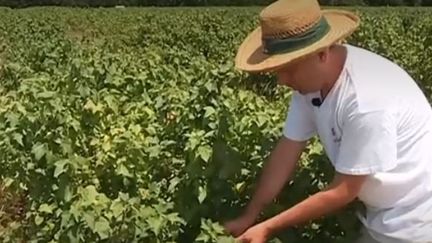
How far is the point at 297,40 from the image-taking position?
2.80m

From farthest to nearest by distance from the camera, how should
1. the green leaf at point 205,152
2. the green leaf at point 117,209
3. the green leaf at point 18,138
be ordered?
1. the green leaf at point 18,138
2. the green leaf at point 205,152
3. the green leaf at point 117,209

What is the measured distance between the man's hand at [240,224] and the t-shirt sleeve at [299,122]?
0.28m

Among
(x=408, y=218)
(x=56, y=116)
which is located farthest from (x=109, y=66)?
(x=408, y=218)

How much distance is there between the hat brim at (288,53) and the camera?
9.06 feet

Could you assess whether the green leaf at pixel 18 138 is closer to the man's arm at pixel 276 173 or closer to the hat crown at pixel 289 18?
the man's arm at pixel 276 173

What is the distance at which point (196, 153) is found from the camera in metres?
3.32

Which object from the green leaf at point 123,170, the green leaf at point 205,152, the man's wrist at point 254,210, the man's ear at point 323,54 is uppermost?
the man's ear at point 323,54

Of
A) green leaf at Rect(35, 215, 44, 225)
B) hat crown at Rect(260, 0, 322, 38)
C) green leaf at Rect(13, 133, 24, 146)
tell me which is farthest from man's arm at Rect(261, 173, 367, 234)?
green leaf at Rect(13, 133, 24, 146)

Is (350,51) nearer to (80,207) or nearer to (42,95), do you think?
(80,207)

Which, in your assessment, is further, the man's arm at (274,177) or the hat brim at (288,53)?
the man's arm at (274,177)

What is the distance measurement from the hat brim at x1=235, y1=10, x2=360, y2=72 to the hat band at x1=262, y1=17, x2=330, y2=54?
0.6 inches

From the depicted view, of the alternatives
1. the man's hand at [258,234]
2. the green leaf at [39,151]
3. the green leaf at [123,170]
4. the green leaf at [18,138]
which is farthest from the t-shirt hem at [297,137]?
the green leaf at [18,138]

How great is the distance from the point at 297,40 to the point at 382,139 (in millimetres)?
354

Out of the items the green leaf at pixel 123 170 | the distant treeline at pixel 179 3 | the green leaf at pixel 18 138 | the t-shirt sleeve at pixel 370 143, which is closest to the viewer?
the t-shirt sleeve at pixel 370 143
